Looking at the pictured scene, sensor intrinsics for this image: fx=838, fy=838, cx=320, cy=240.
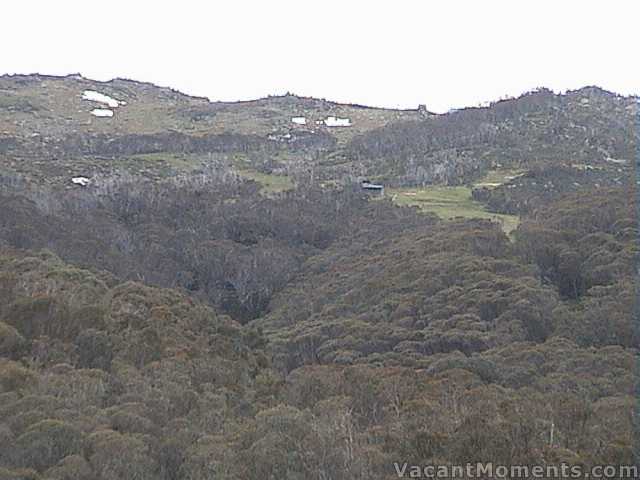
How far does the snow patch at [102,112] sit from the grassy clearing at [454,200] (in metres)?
46.1

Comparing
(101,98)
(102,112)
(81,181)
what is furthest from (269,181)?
(101,98)

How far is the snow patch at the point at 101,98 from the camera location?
103m

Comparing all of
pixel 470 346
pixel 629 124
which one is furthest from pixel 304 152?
pixel 470 346

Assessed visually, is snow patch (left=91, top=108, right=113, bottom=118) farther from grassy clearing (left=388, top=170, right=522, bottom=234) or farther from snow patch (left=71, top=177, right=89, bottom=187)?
grassy clearing (left=388, top=170, right=522, bottom=234)

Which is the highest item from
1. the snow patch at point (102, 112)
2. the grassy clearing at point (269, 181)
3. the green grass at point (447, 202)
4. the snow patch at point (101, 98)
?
the snow patch at point (101, 98)

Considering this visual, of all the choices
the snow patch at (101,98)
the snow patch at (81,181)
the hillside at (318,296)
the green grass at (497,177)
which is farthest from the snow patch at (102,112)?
the green grass at (497,177)

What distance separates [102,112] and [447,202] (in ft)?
179

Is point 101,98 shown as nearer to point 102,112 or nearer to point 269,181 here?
point 102,112

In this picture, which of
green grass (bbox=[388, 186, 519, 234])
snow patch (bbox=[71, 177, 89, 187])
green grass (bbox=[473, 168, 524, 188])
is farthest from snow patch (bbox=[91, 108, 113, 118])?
green grass (bbox=[473, 168, 524, 188])

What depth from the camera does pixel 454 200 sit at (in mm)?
57531

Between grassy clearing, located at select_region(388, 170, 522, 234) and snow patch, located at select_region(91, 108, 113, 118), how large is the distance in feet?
151

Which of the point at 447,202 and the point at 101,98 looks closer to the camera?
the point at 447,202

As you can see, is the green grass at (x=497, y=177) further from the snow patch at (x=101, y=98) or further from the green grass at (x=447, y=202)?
the snow patch at (x=101, y=98)

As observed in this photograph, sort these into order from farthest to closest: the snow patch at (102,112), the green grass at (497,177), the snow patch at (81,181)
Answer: the snow patch at (102,112), the green grass at (497,177), the snow patch at (81,181)
